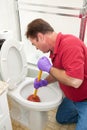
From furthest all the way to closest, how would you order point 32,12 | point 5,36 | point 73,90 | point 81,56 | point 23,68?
point 32,12 → point 23,68 → point 5,36 → point 73,90 → point 81,56

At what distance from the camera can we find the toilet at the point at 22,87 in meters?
1.34

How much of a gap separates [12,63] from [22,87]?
24 cm

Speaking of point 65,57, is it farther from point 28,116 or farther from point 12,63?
point 28,116

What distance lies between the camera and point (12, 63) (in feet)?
4.86

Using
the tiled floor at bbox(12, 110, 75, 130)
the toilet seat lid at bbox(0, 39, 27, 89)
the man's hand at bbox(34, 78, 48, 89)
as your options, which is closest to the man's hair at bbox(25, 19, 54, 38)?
the toilet seat lid at bbox(0, 39, 27, 89)

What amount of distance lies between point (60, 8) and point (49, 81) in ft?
2.59

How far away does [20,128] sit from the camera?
5.62 feet

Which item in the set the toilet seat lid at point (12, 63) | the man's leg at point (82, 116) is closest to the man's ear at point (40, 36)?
the toilet seat lid at point (12, 63)

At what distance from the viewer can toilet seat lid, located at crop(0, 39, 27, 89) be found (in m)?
1.33

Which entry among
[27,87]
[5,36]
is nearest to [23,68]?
[27,87]

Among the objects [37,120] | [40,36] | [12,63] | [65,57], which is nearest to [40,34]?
[40,36]

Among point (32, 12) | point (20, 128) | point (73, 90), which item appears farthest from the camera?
point (32, 12)

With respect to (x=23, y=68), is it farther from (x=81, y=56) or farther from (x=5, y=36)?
(x=81, y=56)

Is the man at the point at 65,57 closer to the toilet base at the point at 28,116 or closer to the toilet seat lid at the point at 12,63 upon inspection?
the toilet seat lid at the point at 12,63
